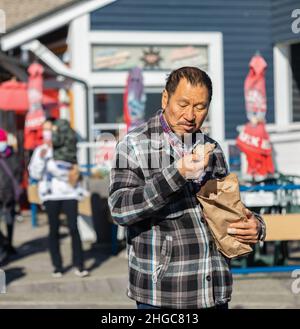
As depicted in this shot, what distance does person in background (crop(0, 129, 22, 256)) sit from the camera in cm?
904

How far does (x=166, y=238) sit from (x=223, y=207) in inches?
11.0

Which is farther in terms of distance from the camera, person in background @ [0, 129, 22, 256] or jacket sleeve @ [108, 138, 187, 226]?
person in background @ [0, 129, 22, 256]

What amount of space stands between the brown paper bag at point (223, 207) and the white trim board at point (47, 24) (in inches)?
416

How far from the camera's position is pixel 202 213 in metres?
2.97

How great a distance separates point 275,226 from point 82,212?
3.45 meters

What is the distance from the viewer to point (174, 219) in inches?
116

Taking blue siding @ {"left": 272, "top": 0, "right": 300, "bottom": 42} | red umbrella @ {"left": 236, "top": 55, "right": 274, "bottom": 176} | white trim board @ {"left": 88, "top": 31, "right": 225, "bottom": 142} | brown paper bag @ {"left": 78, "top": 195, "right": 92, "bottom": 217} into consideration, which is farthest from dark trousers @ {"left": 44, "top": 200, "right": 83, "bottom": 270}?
blue siding @ {"left": 272, "top": 0, "right": 300, "bottom": 42}

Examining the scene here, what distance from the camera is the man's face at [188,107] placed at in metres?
2.90

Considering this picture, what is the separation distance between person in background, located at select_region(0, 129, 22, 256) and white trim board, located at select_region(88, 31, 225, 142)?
13.3 ft

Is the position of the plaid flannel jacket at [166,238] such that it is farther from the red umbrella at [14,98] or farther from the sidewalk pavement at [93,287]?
the red umbrella at [14,98]

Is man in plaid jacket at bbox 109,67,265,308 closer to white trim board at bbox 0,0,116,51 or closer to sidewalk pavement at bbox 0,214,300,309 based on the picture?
sidewalk pavement at bbox 0,214,300,309

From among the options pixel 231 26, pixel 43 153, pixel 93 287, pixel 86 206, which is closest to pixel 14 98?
pixel 86 206

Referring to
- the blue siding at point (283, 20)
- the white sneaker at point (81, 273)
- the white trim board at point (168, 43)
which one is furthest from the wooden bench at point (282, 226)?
the blue siding at point (283, 20)
